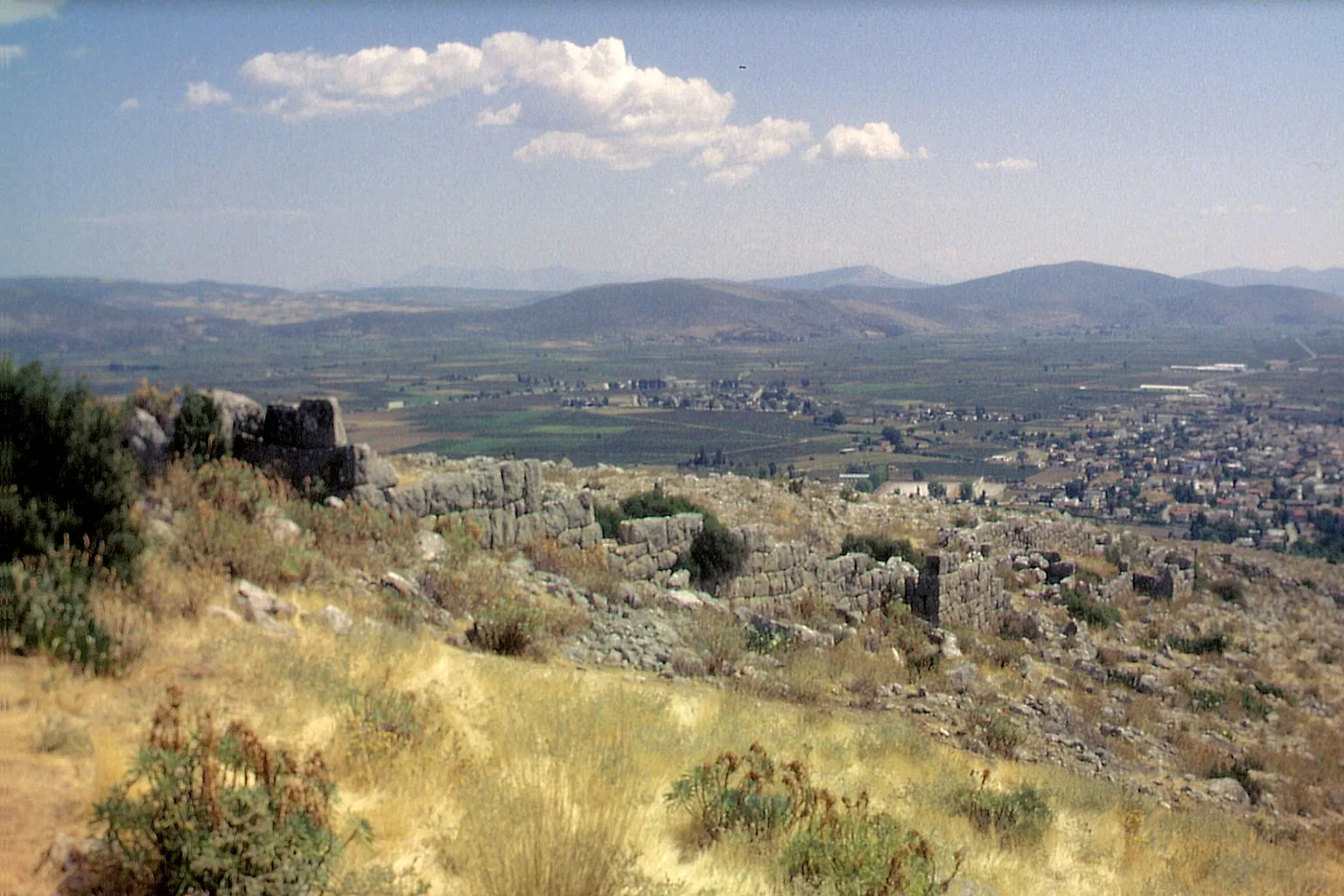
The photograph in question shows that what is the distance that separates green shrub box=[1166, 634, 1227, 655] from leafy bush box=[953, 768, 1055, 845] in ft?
38.8

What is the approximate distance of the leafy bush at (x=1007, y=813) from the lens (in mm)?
6281

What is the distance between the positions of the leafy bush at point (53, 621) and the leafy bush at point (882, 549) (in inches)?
561

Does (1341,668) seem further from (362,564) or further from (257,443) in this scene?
(257,443)

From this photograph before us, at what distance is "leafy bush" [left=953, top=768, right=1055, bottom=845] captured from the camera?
6.28 metres

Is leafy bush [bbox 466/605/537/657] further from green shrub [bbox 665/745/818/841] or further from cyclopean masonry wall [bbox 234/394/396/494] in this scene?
cyclopean masonry wall [bbox 234/394/396/494]

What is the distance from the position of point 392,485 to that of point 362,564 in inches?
105

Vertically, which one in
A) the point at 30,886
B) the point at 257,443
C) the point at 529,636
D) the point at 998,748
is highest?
the point at 257,443

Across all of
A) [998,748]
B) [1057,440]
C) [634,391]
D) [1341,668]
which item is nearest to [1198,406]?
[1057,440]

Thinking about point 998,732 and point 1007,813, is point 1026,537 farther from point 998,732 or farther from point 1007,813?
point 1007,813

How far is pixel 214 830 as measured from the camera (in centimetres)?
386

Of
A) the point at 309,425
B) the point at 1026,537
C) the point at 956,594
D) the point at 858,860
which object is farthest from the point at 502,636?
the point at 1026,537

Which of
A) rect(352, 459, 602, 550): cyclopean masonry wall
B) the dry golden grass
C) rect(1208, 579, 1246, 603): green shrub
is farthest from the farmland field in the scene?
rect(1208, 579, 1246, 603): green shrub

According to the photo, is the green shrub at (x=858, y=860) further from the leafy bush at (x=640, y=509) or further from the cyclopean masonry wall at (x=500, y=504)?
the leafy bush at (x=640, y=509)

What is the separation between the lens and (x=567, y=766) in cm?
520
